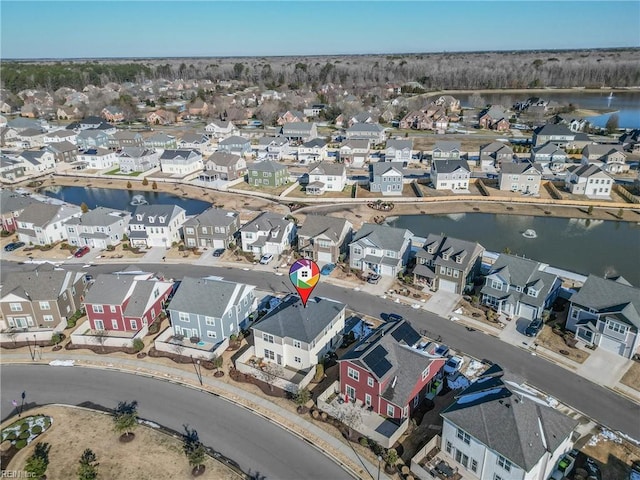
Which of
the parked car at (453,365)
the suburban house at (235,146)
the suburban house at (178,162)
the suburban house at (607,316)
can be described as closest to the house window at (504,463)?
the parked car at (453,365)

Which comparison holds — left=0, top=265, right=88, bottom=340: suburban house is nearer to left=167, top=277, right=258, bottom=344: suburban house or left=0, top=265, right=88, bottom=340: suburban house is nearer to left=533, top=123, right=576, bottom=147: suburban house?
left=167, top=277, right=258, bottom=344: suburban house

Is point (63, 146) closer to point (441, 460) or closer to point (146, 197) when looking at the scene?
point (146, 197)

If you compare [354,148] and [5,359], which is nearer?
[5,359]

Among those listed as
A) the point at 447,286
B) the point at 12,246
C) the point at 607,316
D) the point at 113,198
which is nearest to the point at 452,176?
the point at 447,286

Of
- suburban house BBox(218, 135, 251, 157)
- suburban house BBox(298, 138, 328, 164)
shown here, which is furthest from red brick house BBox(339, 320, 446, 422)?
suburban house BBox(218, 135, 251, 157)

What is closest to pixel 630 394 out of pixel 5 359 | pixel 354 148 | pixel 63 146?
pixel 5 359

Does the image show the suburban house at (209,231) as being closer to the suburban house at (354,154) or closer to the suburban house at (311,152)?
the suburban house at (354,154)
